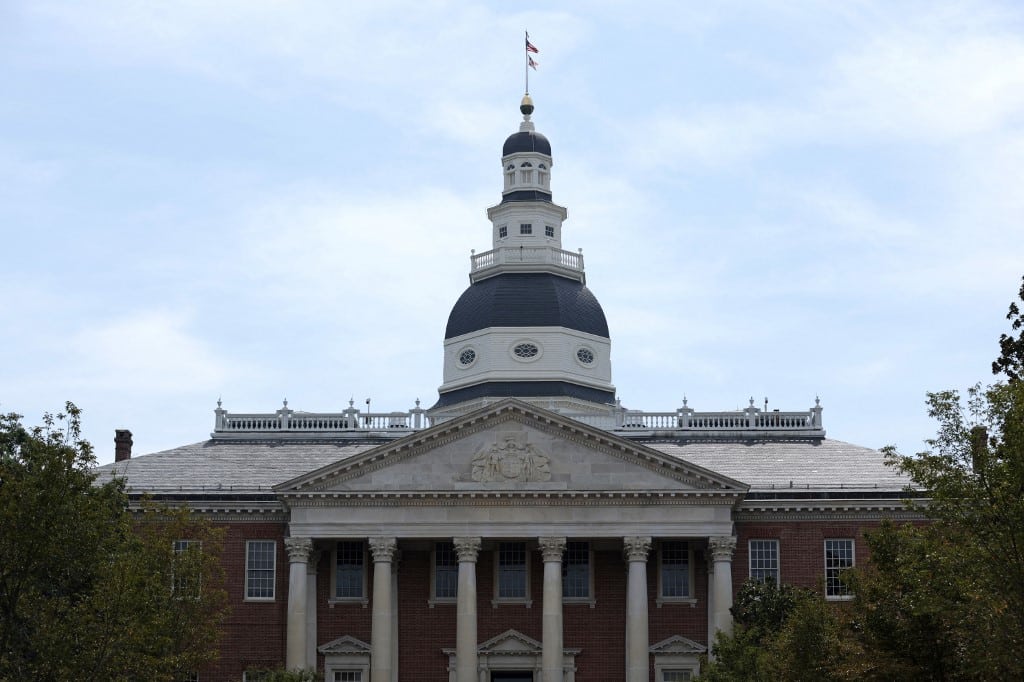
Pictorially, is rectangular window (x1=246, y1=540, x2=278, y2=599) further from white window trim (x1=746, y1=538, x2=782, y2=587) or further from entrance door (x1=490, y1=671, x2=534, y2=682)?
white window trim (x1=746, y1=538, x2=782, y2=587)

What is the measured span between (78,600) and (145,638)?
2.70 meters

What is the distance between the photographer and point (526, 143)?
10088 cm

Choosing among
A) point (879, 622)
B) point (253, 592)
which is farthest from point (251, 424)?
point (879, 622)

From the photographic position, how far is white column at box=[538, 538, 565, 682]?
72375 mm

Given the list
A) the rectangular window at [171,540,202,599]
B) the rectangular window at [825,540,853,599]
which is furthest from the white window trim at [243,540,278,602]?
the rectangular window at [825,540,853,599]

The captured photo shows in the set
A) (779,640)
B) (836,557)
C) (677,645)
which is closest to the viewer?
(779,640)

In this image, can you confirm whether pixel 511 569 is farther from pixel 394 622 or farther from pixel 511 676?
pixel 394 622

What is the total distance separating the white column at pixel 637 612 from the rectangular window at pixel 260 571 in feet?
47.6

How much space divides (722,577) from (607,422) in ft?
44.9

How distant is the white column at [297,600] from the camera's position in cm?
7306

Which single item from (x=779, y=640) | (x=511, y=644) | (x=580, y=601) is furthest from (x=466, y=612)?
(x=779, y=640)

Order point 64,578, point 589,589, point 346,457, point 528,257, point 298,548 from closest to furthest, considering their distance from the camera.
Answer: point 64,578, point 298,548, point 589,589, point 346,457, point 528,257

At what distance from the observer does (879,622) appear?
50531 millimetres

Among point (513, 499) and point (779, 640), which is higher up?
point (513, 499)
